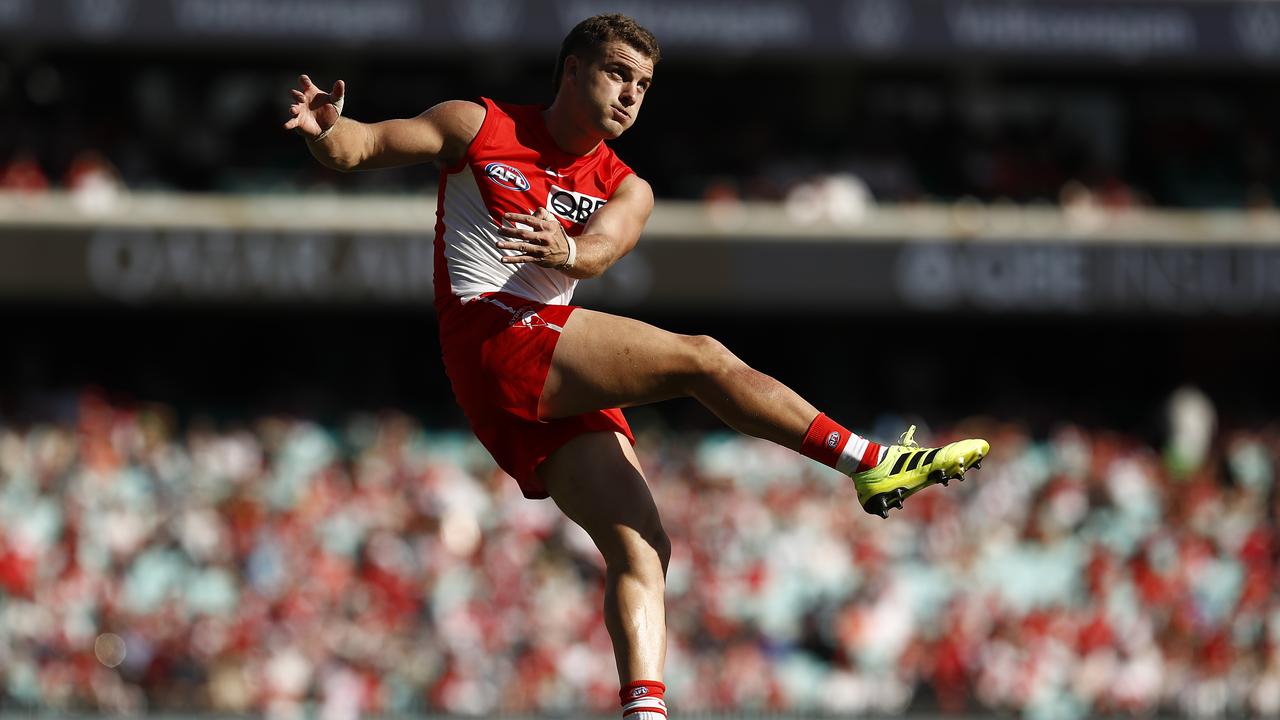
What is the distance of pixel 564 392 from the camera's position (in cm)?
634

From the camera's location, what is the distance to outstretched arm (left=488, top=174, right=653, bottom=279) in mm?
5789

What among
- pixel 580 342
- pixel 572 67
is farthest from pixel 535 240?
pixel 572 67

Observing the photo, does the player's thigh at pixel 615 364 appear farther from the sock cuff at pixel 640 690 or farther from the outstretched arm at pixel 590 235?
the sock cuff at pixel 640 690

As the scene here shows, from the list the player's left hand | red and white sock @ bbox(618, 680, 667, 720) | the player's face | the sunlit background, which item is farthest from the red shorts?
the sunlit background

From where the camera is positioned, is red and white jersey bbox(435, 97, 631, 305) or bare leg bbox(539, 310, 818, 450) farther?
red and white jersey bbox(435, 97, 631, 305)

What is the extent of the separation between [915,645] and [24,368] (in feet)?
36.0

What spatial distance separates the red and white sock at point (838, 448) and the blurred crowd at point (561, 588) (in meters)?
9.12

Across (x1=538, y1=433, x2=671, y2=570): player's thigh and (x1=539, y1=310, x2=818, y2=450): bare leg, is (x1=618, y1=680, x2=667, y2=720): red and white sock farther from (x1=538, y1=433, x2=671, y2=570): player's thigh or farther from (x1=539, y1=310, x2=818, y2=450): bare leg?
(x1=539, y1=310, x2=818, y2=450): bare leg

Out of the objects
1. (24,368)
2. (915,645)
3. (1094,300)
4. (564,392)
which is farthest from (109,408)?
(564,392)

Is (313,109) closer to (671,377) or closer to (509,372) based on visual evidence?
(509,372)

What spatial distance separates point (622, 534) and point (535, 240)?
4.13 ft

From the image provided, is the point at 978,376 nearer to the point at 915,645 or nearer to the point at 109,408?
the point at 915,645

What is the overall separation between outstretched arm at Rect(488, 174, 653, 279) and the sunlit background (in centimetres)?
898

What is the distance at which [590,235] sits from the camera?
243 inches
